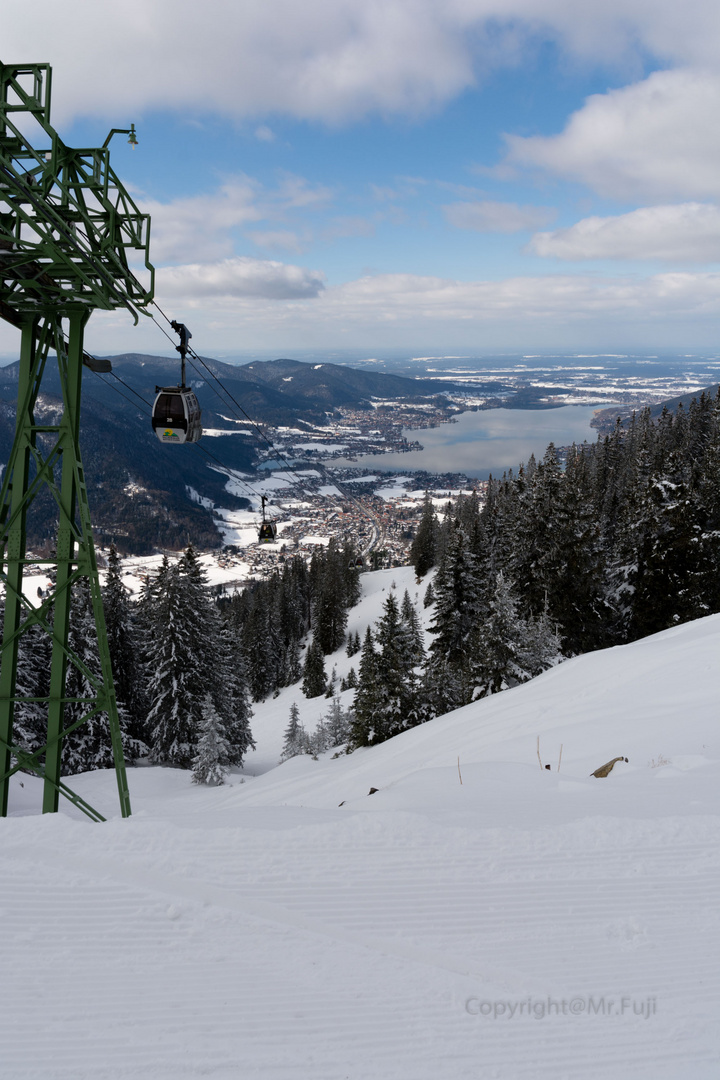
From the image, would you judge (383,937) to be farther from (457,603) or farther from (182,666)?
(457,603)

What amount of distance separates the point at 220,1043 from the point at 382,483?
627 ft

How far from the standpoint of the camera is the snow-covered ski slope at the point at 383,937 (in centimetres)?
363

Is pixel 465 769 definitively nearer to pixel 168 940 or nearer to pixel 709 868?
pixel 709 868

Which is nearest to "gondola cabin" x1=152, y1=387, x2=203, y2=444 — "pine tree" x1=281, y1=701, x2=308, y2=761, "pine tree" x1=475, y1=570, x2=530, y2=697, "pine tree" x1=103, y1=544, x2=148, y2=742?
"pine tree" x1=475, y1=570, x2=530, y2=697

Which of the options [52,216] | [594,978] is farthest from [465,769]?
[52,216]

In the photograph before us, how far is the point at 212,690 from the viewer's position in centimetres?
2588

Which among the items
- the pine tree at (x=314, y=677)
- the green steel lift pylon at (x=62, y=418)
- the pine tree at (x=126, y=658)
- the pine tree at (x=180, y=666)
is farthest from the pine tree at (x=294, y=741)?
the green steel lift pylon at (x=62, y=418)

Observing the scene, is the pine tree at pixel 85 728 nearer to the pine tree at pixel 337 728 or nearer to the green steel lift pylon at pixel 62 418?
the pine tree at pixel 337 728

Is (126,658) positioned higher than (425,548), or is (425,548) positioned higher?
Answer: (425,548)

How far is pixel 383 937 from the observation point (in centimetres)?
459

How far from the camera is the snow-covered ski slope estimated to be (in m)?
3.63

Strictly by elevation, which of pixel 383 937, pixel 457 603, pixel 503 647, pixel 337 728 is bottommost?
pixel 337 728

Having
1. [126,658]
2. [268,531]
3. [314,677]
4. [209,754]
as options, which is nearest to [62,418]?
[268,531]

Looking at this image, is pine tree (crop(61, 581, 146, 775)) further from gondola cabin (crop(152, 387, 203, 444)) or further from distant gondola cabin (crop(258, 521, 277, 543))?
gondola cabin (crop(152, 387, 203, 444))
